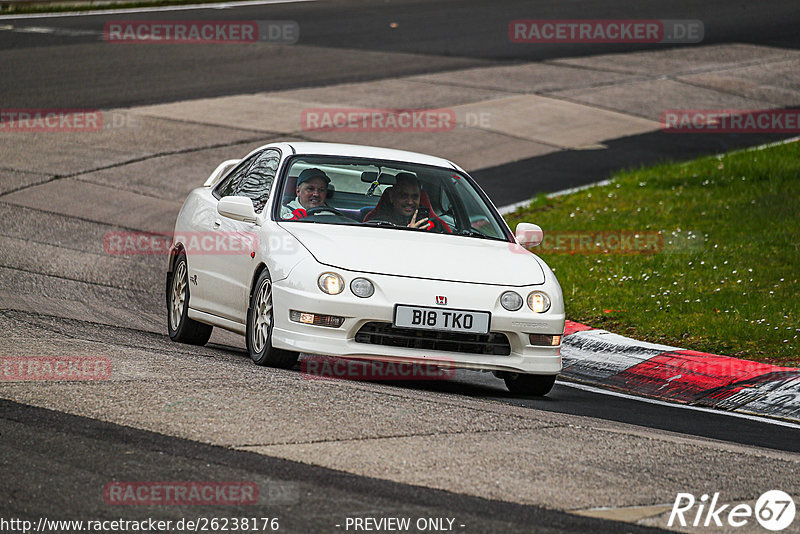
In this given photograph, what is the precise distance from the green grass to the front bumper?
249 centimetres

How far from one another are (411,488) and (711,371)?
13.9ft

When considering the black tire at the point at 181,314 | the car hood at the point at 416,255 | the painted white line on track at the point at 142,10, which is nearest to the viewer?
the car hood at the point at 416,255

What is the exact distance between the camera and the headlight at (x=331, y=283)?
7.56 meters

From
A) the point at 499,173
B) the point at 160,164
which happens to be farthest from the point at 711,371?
the point at 160,164

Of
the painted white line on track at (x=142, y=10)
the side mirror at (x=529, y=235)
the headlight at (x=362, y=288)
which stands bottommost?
the headlight at (x=362, y=288)

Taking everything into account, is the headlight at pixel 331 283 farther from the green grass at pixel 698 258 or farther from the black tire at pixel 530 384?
the green grass at pixel 698 258

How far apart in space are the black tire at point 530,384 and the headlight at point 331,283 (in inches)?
57.2

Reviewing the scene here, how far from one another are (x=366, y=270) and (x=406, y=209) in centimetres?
121

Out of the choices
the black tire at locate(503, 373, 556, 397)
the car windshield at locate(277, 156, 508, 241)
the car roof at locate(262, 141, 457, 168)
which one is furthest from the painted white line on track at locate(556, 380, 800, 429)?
the car roof at locate(262, 141, 457, 168)

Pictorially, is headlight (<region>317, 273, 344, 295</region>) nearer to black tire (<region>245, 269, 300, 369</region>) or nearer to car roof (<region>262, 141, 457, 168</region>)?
black tire (<region>245, 269, 300, 369</region>)

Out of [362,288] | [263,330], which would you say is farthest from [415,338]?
[263,330]

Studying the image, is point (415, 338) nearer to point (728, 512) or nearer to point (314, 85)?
point (728, 512)

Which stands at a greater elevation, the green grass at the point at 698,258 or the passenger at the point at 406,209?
the passenger at the point at 406,209

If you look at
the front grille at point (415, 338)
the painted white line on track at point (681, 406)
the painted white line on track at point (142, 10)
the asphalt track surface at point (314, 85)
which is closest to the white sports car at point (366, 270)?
the front grille at point (415, 338)
